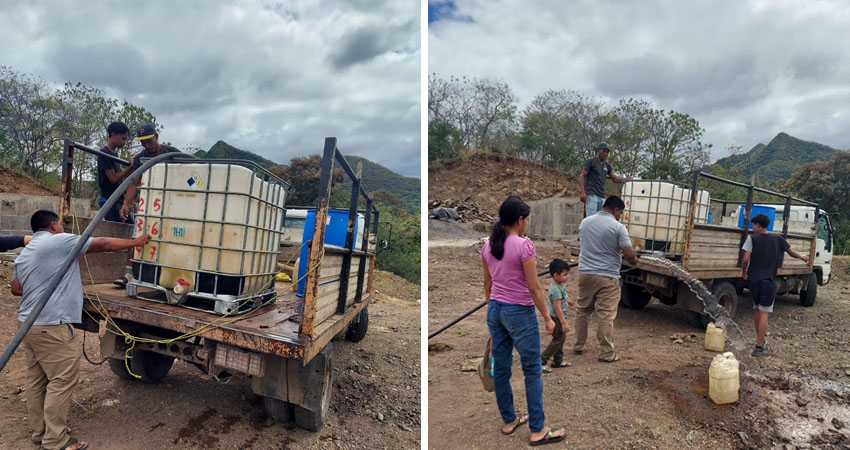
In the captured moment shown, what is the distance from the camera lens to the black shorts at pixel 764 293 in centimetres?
524

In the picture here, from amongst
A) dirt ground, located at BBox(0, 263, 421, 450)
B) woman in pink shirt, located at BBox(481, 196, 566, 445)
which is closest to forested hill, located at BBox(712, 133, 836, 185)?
dirt ground, located at BBox(0, 263, 421, 450)

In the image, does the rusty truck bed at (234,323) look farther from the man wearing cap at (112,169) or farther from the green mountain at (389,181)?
the green mountain at (389,181)

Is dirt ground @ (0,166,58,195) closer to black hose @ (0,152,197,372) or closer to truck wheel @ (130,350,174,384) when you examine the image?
truck wheel @ (130,350,174,384)

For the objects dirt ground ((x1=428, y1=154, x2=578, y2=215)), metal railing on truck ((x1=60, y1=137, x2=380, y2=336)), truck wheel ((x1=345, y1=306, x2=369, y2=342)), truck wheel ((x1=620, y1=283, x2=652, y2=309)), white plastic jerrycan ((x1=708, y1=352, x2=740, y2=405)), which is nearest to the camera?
metal railing on truck ((x1=60, y1=137, x2=380, y2=336))

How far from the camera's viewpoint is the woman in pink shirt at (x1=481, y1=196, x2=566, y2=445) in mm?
3086

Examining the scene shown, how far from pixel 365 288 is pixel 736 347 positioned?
4428 mm

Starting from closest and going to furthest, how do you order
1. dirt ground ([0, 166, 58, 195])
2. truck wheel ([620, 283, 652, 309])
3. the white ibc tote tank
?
the white ibc tote tank, truck wheel ([620, 283, 652, 309]), dirt ground ([0, 166, 58, 195])

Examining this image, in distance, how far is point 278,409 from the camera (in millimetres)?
3641

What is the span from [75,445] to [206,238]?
152cm

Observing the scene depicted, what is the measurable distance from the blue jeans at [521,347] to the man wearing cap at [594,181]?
3554 millimetres

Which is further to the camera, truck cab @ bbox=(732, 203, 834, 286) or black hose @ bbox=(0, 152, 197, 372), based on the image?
truck cab @ bbox=(732, 203, 834, 286)

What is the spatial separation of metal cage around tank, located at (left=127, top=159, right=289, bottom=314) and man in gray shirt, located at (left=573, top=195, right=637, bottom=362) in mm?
3057

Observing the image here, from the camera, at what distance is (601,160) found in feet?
20.7

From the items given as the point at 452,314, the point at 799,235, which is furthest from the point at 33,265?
the point at 799,235
